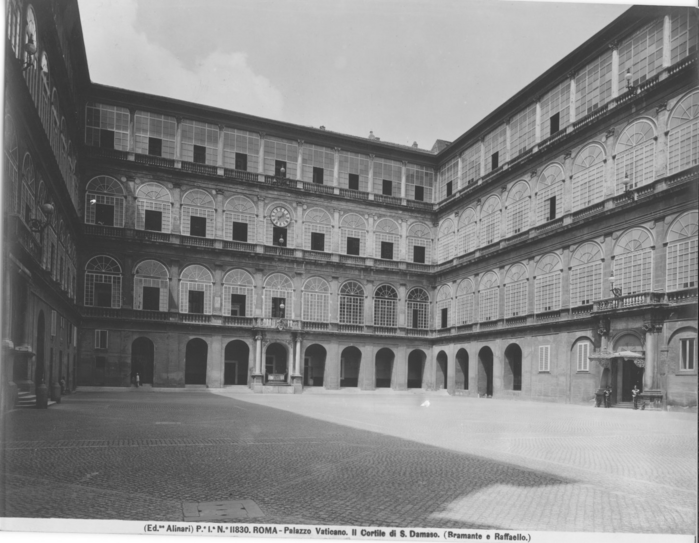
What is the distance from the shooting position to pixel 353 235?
5150 cm

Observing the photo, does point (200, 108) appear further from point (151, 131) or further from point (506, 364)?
point (506, 364)

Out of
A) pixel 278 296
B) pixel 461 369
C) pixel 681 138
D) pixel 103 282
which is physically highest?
pixel 681 138

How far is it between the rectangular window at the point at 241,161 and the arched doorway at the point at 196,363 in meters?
13.4

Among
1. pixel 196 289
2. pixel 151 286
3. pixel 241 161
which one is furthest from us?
pixel 241 161

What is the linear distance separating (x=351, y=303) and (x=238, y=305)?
911cm

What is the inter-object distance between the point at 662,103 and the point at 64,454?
28.4 metres

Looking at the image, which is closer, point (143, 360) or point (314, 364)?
point (143, 360)

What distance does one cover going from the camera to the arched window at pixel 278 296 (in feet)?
160

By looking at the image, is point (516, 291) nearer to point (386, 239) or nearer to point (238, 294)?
point (386, 239)

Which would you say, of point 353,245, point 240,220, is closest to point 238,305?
point 240,220

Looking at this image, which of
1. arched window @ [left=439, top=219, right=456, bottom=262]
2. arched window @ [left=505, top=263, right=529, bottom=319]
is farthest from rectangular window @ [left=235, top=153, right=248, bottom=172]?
arched window @ [left=505, top=263, right=529, bottom=319]

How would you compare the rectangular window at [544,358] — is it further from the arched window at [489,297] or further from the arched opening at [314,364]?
the arched opening at [314,364]

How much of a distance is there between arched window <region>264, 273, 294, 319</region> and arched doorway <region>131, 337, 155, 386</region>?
8.96 meters

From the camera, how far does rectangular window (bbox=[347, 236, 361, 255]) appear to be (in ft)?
169
